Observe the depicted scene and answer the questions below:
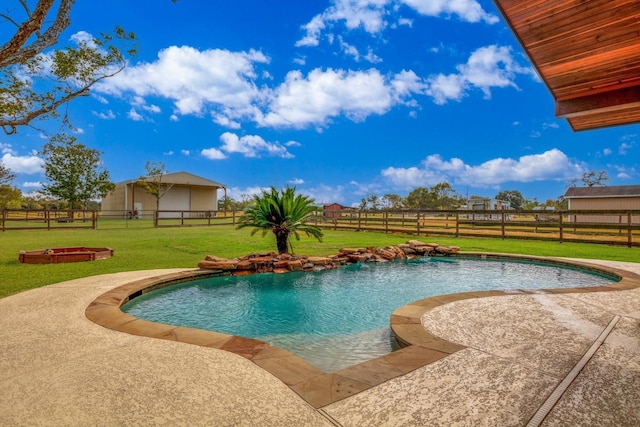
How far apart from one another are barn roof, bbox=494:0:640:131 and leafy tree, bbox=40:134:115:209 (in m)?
30.8

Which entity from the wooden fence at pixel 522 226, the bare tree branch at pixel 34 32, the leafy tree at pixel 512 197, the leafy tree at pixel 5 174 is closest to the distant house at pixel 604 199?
the wooden fence at pixel 522 226

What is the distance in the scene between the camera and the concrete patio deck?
1.41 meters

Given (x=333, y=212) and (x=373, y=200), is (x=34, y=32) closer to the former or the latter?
(x=333, y=212)

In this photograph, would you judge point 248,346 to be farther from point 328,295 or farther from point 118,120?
point 118,120

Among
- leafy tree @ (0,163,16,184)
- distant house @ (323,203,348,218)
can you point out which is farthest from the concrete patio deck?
leafy tree @ (0,163,16,184)

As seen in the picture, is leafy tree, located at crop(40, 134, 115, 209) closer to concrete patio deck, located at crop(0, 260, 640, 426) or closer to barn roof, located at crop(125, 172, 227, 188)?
barn roof, located at crop(125, 172, 227, 188)

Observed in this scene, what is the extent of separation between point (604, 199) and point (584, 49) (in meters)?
25.1

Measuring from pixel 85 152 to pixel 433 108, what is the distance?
41.0 m

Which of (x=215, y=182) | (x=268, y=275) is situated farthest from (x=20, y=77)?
(x=215, y=182)

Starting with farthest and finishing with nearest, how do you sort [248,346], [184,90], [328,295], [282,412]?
[184,90] → [328,295] → [248,346] → [282,412]

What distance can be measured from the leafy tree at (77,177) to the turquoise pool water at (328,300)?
91.2ft

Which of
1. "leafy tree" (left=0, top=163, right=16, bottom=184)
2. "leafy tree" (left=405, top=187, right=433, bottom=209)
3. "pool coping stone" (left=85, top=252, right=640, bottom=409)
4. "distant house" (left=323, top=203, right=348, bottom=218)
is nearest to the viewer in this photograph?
"pool coping stone" (left=85, top=252, right=640, bottom=409)

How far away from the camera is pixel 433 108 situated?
46625mm

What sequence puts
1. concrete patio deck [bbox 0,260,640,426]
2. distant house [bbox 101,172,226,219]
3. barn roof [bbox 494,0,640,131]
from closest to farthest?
1. concrete patio deck [bbox 0,260,640,426]
2. barn roof [bbox 494,0,640,131]
3. distant house [bbox 101,172,226,219]
